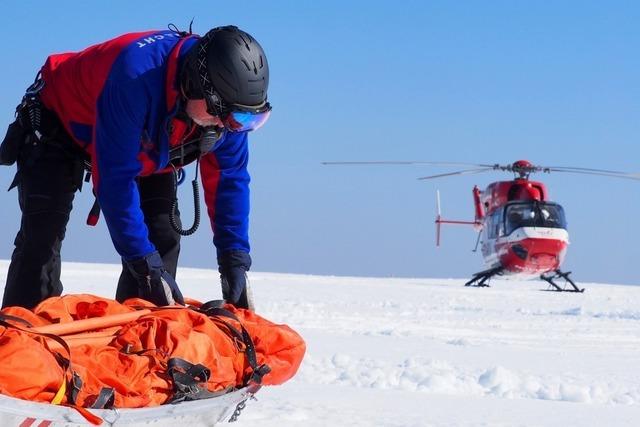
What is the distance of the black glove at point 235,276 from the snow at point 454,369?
1.28 ft

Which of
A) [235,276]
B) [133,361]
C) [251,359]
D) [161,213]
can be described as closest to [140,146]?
[161,213]

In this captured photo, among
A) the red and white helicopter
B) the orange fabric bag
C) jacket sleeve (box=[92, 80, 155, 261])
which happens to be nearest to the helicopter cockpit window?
the red and white helicopter

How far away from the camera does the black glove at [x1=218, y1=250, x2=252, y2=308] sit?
12.4 feet

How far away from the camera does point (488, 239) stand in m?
21.3

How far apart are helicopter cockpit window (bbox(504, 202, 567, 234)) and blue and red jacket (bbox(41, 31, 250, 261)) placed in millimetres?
16036

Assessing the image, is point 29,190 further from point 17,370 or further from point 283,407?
point 17,370

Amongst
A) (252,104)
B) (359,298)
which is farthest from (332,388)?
(359,298)

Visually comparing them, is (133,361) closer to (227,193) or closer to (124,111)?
(124,111)

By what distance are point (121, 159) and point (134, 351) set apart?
86 centimetres

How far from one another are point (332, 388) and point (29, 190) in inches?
59.7

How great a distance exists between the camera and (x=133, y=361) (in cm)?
259

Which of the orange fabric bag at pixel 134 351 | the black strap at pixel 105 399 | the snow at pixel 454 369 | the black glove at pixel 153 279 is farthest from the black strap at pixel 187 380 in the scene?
the black glove at pixel 153 279

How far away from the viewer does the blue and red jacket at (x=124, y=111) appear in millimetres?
3305

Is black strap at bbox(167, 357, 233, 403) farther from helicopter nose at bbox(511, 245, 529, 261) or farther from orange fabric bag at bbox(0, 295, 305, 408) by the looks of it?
helicopter nose at bbox(511, 245, 529, 261)
